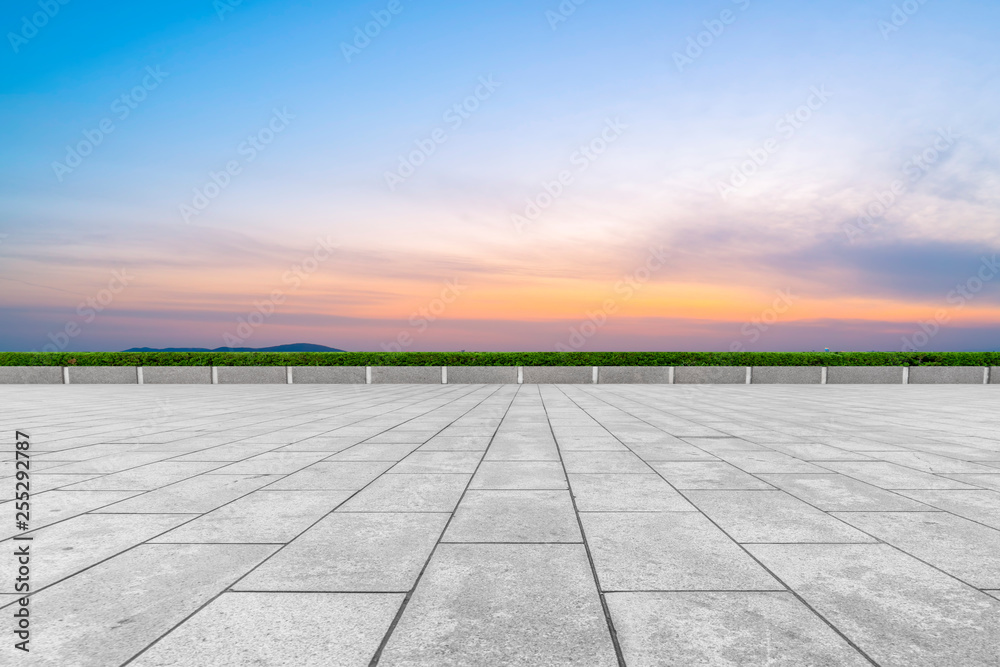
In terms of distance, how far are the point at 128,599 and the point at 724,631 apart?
3.35 m

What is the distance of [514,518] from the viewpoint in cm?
475

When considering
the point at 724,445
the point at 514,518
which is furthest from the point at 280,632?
the point at 724,445

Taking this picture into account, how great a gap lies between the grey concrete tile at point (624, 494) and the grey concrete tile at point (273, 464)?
3433 mm

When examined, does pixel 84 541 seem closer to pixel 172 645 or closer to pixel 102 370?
pixel 172 645

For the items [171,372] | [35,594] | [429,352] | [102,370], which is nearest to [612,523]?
[35,594]

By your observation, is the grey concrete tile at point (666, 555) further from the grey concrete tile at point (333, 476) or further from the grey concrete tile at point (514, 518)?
the grey concrete tile at point (333, 476)

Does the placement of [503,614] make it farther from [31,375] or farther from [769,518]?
[31,375]

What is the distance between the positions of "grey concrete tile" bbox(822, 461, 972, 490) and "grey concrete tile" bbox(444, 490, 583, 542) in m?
3.60

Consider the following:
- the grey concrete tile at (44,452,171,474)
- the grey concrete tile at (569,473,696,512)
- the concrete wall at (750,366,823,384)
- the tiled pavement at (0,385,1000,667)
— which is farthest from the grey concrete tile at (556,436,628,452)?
the concrete wall at (750,366,823,384)

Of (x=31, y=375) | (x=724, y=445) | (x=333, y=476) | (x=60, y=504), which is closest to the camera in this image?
(x=60, y=504)

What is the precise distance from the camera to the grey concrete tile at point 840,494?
5194 mm

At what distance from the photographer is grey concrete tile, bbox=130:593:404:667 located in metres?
2.61

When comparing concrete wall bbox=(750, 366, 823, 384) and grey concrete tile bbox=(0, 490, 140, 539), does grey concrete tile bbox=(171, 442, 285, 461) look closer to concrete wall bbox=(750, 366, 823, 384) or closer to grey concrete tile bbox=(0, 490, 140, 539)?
grey concrete tile bbox=(0, 490, 140, 539)

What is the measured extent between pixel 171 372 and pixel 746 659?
86.4 ft
